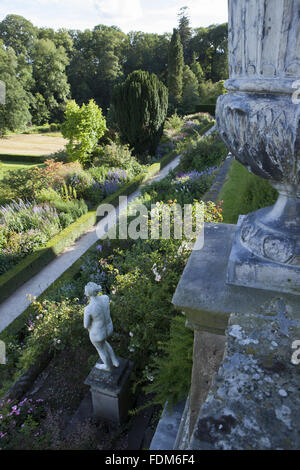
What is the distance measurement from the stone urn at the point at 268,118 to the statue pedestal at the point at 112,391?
8.71 ft

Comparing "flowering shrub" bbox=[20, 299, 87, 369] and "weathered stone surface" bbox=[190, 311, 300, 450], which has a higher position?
"weathered stone surface" bbox=[190, 311, 300, 450]

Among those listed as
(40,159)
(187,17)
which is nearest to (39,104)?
(40,159)

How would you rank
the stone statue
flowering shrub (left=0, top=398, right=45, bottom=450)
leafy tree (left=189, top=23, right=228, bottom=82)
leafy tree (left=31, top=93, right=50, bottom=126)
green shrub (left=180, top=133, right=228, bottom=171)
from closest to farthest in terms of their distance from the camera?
the stone statue → flowering shrub (left=0, top=398, right=45, bottom=450) → green shrub (left=180, top=133, right=228, bottom=171) → leafy tree (left=31, top=93, right=50, bottom=126) → leafy tree (left=189, top=23, right=228, bottom=82)

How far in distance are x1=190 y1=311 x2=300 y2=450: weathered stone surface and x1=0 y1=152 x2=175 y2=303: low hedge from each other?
6.01m

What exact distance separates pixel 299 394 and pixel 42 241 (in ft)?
24.5

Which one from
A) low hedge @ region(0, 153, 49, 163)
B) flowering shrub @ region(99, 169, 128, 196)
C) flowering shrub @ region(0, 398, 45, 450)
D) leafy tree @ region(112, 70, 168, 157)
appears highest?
leafy tree @ region(112, 70, 168, 157)

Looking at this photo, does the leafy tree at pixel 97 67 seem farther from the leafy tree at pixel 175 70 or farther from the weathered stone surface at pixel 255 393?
the weathered stone surface at pixel 255 393

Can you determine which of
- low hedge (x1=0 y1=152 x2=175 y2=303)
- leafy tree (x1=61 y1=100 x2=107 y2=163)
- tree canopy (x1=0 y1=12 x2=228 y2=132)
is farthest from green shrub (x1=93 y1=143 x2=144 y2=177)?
tree canopy (x1=0 y1=12 x2=228 y2=132)

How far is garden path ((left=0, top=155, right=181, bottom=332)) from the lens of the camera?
5760 millimetres

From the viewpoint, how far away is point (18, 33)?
3988 cm

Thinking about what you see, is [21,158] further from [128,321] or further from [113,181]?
[128,321]

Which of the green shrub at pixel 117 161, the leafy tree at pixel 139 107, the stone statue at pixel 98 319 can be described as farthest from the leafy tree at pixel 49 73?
the stone statue at pixel 98 319

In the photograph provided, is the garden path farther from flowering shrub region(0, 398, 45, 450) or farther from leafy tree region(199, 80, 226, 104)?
leafy tree region(199, 80, 226, 104)

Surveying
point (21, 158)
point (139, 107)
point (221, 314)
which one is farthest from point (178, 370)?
point (21, 158)
